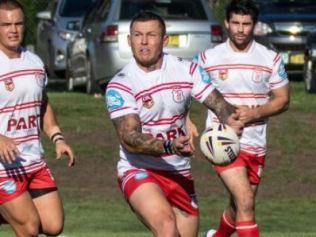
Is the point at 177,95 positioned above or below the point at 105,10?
above

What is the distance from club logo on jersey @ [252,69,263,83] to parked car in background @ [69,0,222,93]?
37.8ft

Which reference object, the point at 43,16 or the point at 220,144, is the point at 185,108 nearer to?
the point at 220,144

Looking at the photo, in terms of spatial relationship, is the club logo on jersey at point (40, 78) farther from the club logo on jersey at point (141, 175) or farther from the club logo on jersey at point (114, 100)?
the club logo on jersey at point (141, 175)

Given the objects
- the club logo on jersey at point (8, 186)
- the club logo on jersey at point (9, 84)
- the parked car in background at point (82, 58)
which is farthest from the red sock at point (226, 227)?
the parked car in background at point (82, 58)

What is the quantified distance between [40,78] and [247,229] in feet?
7.36

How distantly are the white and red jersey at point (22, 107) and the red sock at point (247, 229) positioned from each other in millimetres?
1931

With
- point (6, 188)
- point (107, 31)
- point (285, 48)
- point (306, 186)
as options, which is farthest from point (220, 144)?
point (285, 48)

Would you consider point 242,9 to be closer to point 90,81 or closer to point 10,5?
point 10,5

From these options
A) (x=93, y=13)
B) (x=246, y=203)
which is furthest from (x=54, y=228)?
(x=93, y=13)

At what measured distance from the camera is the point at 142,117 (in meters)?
9.86

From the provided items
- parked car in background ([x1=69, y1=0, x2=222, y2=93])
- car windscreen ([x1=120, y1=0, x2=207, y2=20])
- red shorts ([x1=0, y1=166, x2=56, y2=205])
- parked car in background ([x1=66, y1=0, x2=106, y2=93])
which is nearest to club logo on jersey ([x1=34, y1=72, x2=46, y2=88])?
red shorts ([x1=0, y1=166, x2=56, y2=205])

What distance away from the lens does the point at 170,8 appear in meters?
24.3

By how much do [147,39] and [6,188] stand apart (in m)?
1.45

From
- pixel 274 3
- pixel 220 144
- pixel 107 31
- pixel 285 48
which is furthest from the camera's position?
pixel 274 3
